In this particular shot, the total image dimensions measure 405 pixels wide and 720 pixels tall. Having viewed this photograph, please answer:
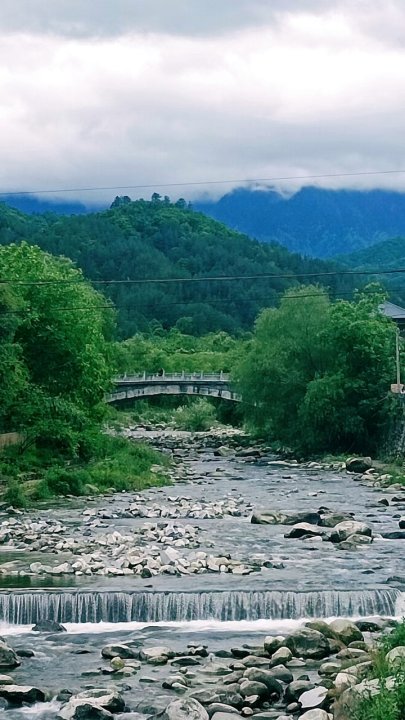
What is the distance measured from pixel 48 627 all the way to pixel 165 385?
63486 mm

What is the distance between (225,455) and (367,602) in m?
41.5

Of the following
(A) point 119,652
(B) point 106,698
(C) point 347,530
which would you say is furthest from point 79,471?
(B) point 106,698

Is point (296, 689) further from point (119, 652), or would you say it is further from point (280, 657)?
point (119, 652)

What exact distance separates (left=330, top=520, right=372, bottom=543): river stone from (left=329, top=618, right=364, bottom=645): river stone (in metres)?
10.6

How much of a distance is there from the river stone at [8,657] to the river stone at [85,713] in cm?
347

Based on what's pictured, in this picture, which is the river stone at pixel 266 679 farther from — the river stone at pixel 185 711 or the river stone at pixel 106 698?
the river stone at pixel 106 698

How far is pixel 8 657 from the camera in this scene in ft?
74.5

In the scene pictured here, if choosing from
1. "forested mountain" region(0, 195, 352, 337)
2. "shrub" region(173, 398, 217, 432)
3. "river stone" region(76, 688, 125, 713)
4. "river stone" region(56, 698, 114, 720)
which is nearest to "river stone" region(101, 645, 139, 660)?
"river stone" region(76, 688, 125, 713)

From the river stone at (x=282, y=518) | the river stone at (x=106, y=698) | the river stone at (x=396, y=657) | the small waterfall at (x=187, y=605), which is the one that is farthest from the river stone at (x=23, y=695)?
the river stone at (x=282, y=518)

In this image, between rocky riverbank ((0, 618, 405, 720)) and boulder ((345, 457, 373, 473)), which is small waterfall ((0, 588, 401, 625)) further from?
boulder ((345, 457, 373, 473))

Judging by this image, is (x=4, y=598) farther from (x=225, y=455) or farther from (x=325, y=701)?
(x=225, y=455)

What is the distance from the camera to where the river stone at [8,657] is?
74.0 feet

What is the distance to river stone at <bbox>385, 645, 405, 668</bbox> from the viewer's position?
1810cm

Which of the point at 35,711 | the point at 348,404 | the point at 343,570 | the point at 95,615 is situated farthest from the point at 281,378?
the point at 35,711
